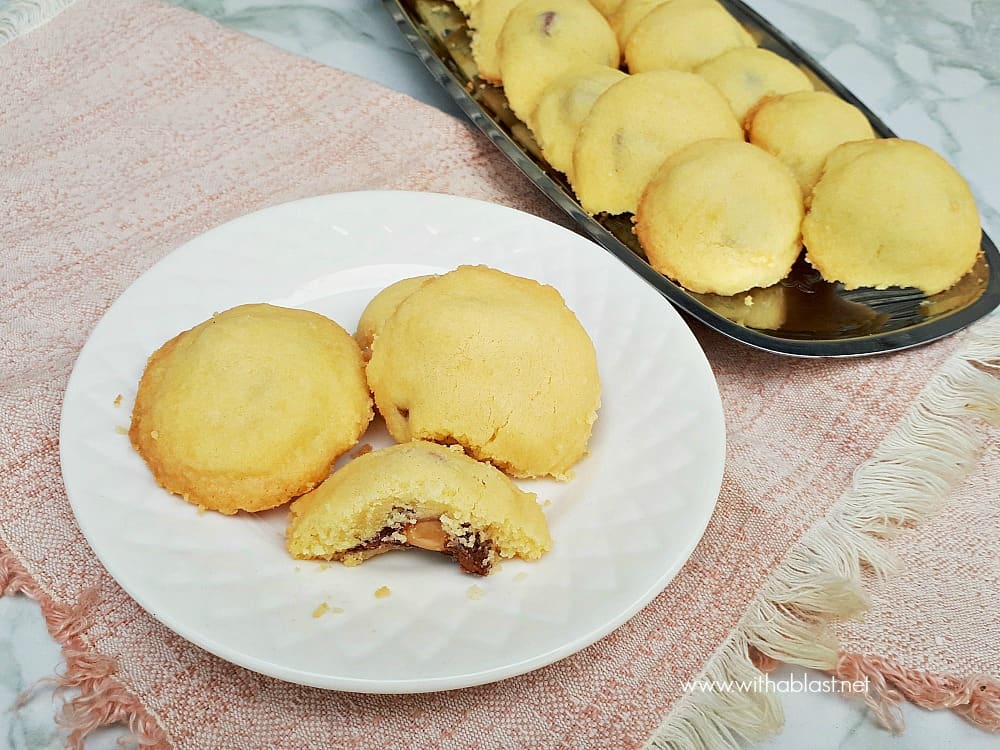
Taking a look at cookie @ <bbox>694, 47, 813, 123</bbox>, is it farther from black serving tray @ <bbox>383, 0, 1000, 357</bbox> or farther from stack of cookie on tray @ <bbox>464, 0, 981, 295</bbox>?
black serving tray @ <bbox>383, 0, 1000, 357</bbox>

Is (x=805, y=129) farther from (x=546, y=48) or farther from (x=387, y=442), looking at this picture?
(x=387, y=442)

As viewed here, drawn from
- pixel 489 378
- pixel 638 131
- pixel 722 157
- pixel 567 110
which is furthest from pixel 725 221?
pixel 489 378

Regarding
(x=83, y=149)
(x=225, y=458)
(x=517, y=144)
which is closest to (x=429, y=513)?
(x=225, y=458)

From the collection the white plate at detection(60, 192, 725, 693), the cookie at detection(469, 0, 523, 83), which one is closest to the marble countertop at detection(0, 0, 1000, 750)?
the cookie at detection(469, 0, 523, 83)

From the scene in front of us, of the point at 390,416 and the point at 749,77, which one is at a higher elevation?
the point at 749,77

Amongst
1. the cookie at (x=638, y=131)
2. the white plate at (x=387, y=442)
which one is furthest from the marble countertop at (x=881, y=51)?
the white plate at (x=387, y=442)

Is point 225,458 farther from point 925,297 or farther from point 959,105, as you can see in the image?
point 959,105
